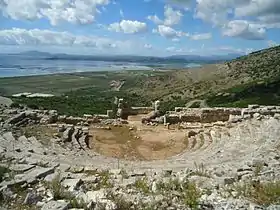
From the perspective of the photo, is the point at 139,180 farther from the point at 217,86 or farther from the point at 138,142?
the point at 217,86

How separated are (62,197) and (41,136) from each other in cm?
1111

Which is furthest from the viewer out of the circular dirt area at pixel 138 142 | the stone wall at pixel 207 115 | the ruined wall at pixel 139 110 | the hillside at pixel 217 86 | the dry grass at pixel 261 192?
the hillside at pixel 217 86

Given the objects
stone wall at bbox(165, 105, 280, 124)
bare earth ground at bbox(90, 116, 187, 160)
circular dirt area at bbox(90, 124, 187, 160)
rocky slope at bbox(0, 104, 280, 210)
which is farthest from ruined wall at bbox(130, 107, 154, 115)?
rocky slope at bbox(0, 104, 280, 210)

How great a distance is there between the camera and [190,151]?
61.2ft

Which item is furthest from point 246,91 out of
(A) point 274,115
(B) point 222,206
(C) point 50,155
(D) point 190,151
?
(B) point 222,206

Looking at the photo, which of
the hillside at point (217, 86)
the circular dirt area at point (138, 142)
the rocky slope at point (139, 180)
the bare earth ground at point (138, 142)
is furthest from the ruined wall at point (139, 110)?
the hillside at point (217, 86)

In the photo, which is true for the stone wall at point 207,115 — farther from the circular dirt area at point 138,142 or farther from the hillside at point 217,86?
the hillside at point 217,86

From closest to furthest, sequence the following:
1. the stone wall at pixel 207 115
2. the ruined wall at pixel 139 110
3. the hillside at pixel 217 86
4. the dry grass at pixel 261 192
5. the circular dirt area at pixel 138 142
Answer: the dry grass at pixel 261 192 < the circular dirt area at pixel 138 142 < the stone wall at pixel 207 115 < the ruined wall at pixel 139 110 < the hillside at pixel 217 86

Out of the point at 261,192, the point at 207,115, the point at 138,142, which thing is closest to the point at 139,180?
the point at 261,192

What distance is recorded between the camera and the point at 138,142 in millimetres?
21156

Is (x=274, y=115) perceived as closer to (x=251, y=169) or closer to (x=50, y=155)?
(x=251, y=169)

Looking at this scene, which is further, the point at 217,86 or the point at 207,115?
the point at 217,86

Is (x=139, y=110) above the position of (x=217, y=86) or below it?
above

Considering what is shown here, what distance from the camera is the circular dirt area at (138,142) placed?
18906mm
